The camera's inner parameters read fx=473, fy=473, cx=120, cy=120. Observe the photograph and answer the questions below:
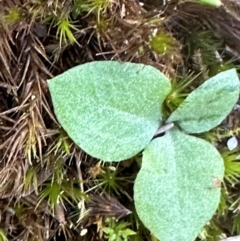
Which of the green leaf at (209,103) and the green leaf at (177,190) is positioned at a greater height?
the green leaf at (209,103)

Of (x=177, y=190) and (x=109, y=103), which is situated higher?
(x=109, y=103)

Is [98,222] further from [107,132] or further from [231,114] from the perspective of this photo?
[231,114]

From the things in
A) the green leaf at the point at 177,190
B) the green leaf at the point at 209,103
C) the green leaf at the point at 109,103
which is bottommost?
the green leaf at the point at 177,190

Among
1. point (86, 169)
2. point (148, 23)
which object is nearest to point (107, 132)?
point (86, 169)
